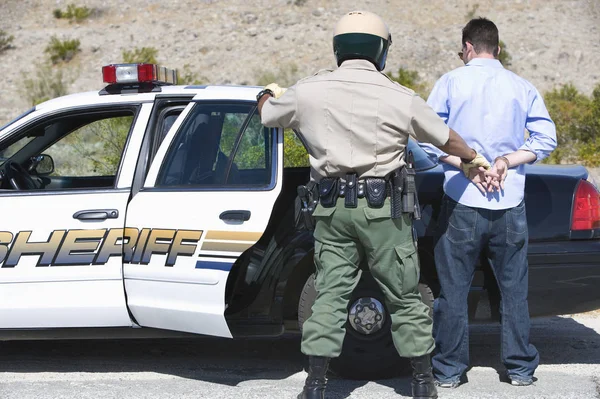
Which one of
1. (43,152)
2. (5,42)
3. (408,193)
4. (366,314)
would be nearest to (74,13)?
(5,42)

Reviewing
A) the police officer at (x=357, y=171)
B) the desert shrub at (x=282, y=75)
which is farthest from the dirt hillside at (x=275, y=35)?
the police officer at (x=357, y=171)

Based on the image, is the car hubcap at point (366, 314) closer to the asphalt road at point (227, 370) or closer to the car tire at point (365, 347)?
the car tire at point (365, 347)

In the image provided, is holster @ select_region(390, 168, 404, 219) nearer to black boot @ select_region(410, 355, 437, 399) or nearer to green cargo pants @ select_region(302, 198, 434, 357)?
green cargo pants @ select_region(302, 198, 434, 357)

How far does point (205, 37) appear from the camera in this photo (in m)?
31.6

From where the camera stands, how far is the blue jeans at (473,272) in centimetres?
435

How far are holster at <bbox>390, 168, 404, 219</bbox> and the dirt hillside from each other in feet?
80.7

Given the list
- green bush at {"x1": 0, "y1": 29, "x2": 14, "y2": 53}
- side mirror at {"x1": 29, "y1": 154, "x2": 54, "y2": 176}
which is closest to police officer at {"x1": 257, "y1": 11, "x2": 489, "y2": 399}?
side mirror at {"x1": 29, "y1": 154, "x2": 54, "y2": 176}

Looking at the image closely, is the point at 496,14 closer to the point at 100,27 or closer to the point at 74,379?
the point at 100,27

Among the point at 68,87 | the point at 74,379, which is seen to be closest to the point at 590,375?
the point at 74,379

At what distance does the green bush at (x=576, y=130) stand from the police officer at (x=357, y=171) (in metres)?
11.1

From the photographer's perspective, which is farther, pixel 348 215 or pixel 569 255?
pixel 569 255

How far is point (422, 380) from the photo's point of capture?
411 centimetres

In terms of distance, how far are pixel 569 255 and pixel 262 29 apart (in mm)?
28444

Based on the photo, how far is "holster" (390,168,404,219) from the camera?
3957mm
